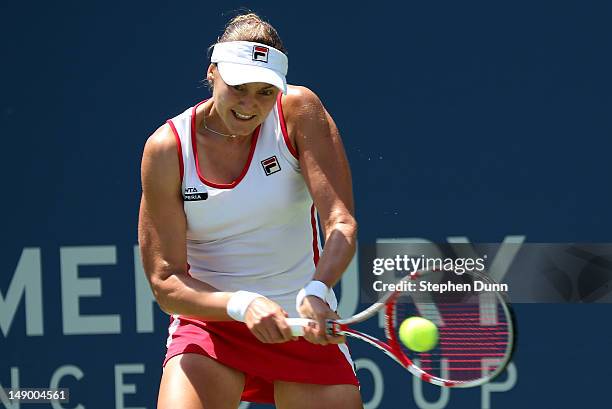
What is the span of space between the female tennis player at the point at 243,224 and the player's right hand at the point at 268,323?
62 mm

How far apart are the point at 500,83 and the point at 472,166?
0.32 metres

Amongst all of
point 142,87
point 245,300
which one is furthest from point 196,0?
point 245,300

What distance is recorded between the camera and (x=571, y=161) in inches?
163

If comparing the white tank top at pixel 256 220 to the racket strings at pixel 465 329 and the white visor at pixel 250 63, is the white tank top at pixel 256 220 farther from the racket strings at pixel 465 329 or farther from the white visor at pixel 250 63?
the racket strings at pixel 465 329

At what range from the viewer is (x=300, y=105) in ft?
9.54

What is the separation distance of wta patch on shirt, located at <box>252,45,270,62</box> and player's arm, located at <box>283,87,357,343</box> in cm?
15

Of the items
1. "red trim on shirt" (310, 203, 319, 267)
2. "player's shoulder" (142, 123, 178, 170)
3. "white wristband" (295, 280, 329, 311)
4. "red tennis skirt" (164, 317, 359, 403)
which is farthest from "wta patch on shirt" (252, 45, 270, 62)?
"red tennis skirt" (164, 317, 359, 403)

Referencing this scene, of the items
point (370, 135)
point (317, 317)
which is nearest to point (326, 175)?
point (317, 317)

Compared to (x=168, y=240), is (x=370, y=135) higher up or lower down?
higher up

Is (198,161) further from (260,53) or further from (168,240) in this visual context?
(260,53)

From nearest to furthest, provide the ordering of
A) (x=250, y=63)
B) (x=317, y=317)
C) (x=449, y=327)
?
(x=317, y=317), (x=250, y=63), (x=449, y=327)

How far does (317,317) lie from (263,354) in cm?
34

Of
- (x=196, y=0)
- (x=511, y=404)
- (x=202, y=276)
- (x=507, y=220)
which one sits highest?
(x=196, y=0)

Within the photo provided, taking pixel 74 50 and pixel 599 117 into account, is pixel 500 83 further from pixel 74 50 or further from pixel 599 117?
pixel 74 50
